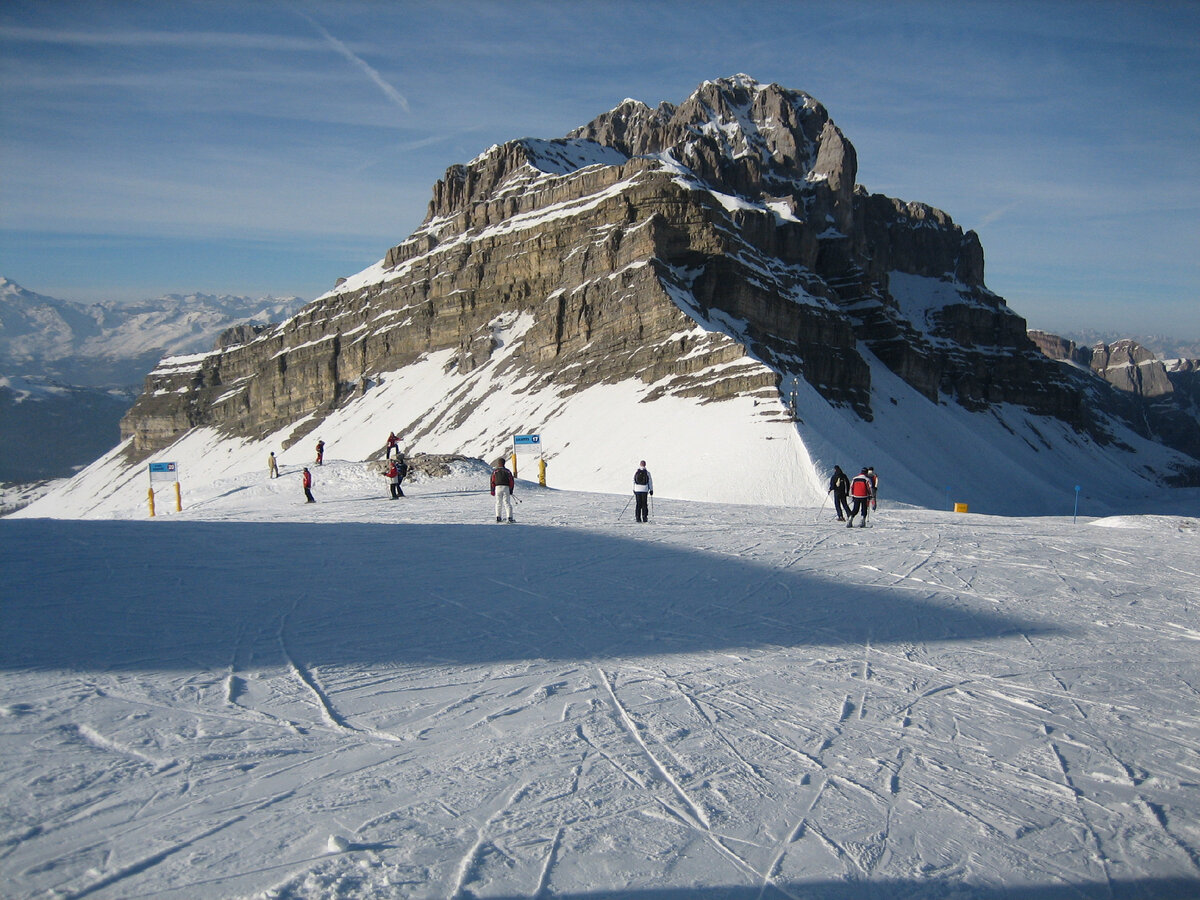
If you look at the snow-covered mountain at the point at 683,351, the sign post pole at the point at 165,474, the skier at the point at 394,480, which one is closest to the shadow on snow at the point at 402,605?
the skier at the point at 394,480

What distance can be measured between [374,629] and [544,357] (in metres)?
57.6

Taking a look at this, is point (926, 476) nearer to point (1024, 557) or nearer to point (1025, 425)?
point (1024, 557)

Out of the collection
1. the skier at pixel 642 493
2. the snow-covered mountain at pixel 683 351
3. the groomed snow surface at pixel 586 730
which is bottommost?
the groomed snow surface at pixel 586 730

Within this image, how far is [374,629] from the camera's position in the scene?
8.37 m

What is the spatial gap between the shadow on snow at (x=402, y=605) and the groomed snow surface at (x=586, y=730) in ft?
0.21

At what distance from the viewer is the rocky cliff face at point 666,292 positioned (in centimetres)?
5997

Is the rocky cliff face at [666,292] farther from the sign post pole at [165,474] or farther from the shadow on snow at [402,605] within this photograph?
the shadow on snow at [402,605]

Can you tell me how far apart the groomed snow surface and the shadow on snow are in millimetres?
65

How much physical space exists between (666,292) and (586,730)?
52.1m

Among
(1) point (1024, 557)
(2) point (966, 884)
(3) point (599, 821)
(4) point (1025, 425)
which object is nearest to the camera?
(2) point (966, 884)

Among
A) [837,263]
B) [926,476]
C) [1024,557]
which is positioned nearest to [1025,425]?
[837,263]

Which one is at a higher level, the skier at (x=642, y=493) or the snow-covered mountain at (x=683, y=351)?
the snow-covered mountain at (x=683, y=351)

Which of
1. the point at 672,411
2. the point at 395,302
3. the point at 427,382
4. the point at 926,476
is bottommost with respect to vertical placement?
the point at 926,476

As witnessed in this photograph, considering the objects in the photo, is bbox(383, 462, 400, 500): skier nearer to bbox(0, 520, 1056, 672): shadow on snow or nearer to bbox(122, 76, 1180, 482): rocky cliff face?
bbox(0, 520, 1056, 672): shadow on snow
